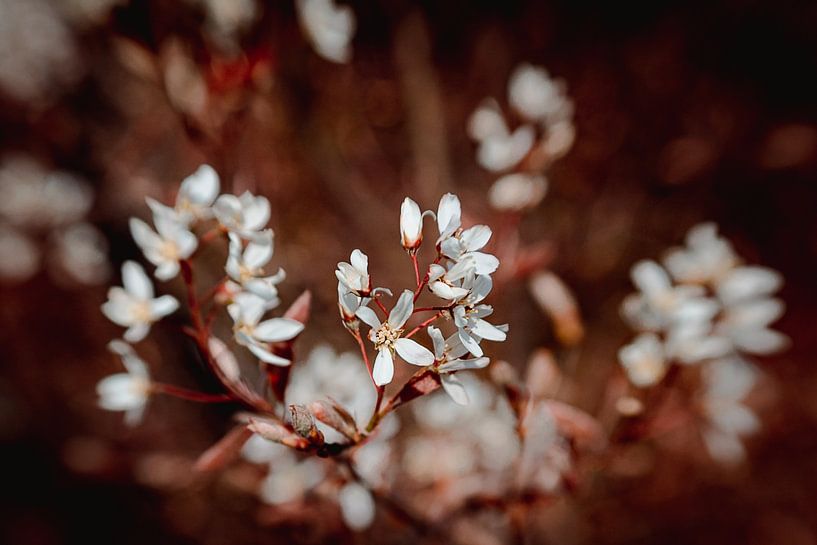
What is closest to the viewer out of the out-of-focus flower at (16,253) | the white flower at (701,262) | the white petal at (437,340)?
the white petal at (437,340)

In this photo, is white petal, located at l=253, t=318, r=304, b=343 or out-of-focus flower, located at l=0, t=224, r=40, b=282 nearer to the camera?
white petal, located at l=253, t=318, r=304, b=343

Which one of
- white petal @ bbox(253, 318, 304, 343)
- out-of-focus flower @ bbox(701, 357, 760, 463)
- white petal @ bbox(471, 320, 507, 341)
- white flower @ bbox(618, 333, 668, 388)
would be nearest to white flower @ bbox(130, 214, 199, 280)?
white petal @ bbox(253, 318, 304, 343)

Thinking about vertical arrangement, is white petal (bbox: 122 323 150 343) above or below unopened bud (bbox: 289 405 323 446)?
above

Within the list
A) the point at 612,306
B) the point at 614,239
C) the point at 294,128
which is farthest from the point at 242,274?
the point at 612,306

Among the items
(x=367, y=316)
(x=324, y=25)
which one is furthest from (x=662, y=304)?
(x=324, y=25)

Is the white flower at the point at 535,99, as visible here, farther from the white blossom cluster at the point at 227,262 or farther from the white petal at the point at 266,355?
the white petal at the point at 266,355

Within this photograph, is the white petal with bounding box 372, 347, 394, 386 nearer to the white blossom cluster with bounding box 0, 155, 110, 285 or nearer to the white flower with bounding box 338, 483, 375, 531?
the white flower with bounding box 338, 483, 375, 531

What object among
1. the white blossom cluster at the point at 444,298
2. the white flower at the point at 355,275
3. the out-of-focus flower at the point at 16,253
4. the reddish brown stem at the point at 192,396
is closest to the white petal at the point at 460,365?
the white blossom cluster at the point at 444,298
